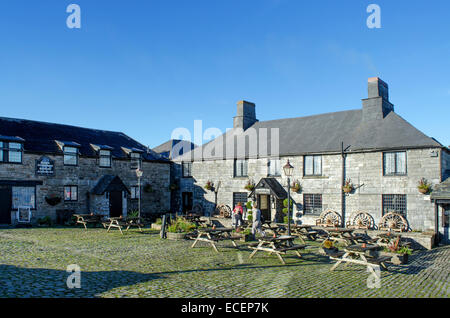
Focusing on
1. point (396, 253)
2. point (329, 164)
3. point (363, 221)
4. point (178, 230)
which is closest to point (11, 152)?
point (178, 230)

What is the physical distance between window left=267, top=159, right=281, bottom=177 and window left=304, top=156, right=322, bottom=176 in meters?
1.81

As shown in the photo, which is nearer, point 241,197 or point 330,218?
point 330,218

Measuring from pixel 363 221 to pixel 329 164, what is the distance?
3.63 metres

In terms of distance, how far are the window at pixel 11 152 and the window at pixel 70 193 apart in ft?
10.8

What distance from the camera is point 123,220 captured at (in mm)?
20484

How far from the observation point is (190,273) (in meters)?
9.47

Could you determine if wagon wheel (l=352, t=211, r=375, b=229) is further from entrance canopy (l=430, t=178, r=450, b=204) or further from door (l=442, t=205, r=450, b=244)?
entrance canopy (l=430, t=178, r=450, b=204)

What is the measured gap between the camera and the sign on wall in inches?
873

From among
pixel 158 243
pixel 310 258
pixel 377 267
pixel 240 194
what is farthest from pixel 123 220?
pixel 377 267

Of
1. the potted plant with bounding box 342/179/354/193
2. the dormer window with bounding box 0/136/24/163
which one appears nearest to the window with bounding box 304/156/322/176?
the potted plant with bounding box 342/179/354/193

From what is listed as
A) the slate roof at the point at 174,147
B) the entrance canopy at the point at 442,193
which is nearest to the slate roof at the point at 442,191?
the entrance canopy at the point at 442,193

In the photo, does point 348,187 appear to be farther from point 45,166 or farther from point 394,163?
point 45,166

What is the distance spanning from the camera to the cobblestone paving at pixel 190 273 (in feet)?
25.5
